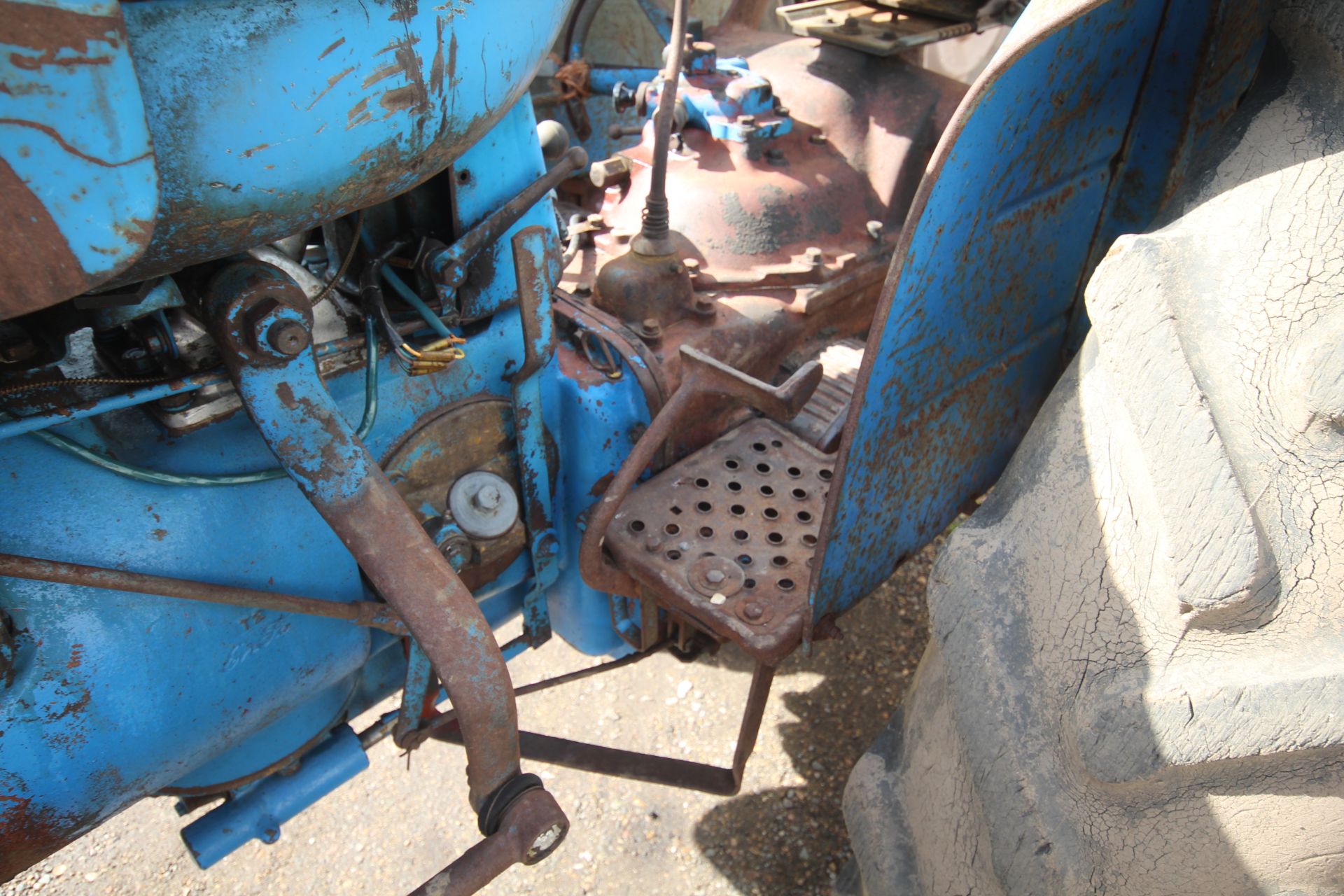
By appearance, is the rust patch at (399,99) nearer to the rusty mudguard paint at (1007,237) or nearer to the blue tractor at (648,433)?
the blue tractor at (648,433)

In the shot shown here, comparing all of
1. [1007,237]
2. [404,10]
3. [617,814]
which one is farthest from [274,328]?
[617,814]

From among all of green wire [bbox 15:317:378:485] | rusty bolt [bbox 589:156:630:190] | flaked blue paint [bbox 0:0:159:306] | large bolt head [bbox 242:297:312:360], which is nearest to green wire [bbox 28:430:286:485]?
green wire [bbox 15:317:378:485]

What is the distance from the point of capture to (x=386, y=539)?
0.86 metres

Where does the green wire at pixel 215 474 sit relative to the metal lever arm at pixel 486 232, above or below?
below

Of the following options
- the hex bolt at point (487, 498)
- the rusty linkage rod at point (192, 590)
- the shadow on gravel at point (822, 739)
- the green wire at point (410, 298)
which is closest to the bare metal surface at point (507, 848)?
the rusty linkage rod at point (192, 590)

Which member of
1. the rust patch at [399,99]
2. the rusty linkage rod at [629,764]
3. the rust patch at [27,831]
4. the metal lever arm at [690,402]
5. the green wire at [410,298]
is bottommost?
the rusty linkage rod at [629,764]

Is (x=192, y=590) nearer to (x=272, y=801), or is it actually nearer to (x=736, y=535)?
(x=272, y=801)

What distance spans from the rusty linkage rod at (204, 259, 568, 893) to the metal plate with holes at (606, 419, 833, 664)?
1.01ft

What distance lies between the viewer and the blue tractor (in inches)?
25.2

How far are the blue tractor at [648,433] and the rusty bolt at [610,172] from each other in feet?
0.41

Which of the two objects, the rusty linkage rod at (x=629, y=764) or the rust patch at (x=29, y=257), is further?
the rusty linkage rod at (x=629, y=764)

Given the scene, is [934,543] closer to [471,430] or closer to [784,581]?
[784,581]

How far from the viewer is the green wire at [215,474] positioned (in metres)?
0.77

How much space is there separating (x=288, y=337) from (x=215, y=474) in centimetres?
22
